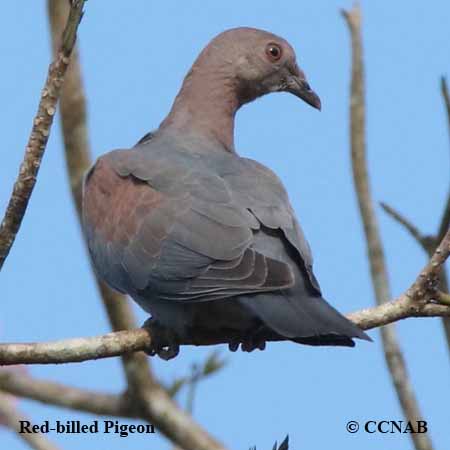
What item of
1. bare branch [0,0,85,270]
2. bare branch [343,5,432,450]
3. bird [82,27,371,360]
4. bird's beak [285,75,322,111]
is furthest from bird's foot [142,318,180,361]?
bird's beak [285,75,322,111]

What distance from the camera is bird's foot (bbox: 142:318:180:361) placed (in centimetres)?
460

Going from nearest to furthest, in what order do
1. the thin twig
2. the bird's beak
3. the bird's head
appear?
the thin twig, the bird's head, the bird's beak

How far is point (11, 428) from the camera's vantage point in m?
5.22

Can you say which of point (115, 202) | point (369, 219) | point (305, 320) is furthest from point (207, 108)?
point (305, 320)

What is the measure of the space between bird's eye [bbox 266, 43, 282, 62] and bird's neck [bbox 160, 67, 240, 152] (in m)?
0.26

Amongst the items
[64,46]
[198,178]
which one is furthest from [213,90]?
[64,46]

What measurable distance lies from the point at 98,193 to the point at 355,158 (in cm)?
139

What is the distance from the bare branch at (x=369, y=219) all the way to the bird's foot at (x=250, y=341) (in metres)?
0.73

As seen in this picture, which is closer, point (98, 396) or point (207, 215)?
point (207, 215)

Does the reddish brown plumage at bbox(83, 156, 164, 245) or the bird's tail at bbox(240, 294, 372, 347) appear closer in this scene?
the bird's tail at bbox(240, 294, 372, 347)

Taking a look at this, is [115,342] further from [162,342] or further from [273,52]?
[273,52]

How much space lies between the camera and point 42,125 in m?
3.88

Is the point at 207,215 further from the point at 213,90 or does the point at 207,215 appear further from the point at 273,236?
the point at 213,90

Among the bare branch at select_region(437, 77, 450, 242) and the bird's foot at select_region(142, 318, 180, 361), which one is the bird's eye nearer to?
the bare branch at select_region(437, 77, 450, 242)
